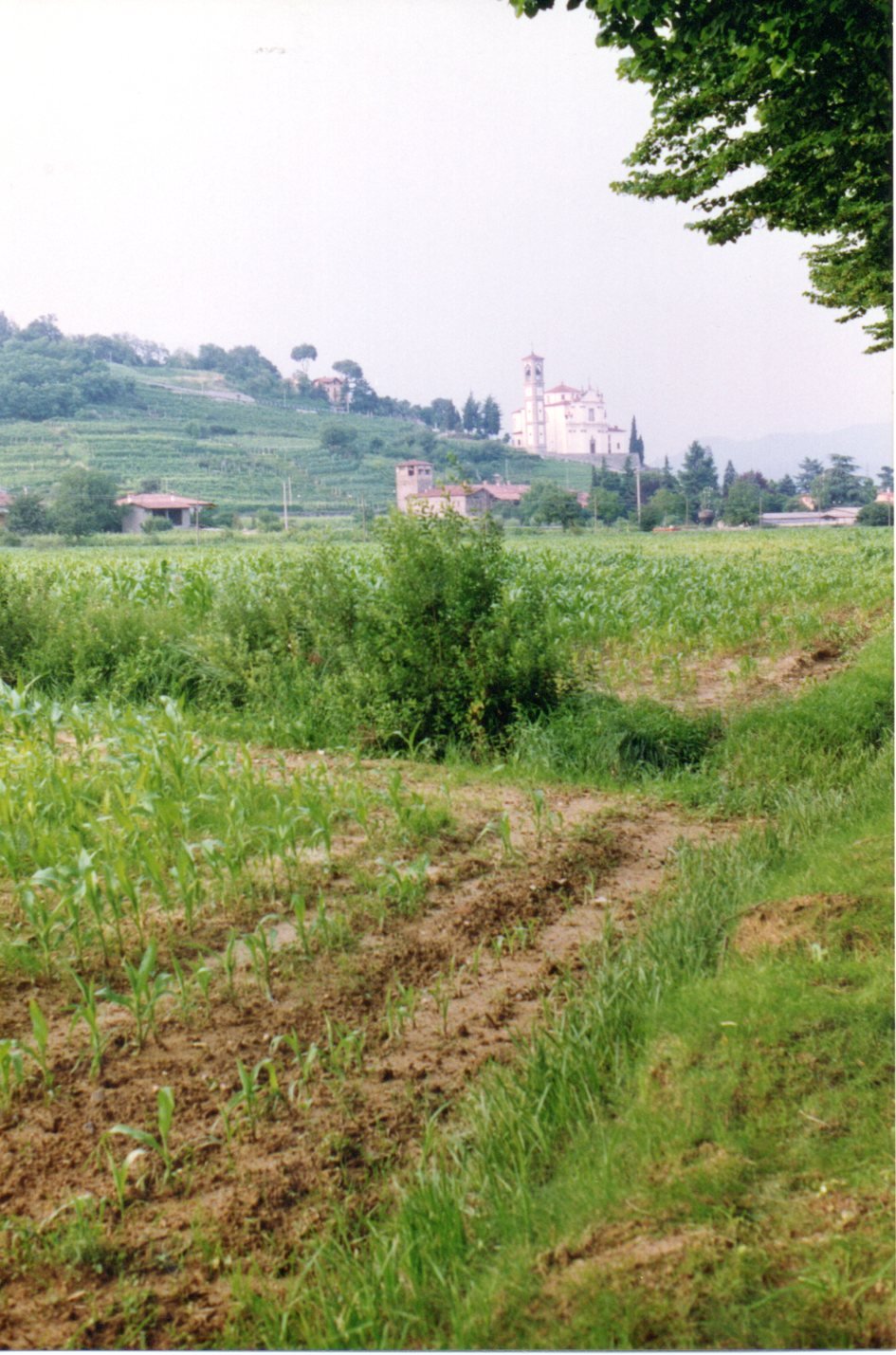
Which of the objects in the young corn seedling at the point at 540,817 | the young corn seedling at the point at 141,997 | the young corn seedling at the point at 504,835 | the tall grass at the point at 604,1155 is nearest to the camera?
the tall grass at the point at 604,1155

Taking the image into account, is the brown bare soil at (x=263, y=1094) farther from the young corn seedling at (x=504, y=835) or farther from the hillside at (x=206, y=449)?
the hillside at (x=206, y=449)

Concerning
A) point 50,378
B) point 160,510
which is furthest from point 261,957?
point 50,378

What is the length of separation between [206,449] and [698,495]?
2135cm

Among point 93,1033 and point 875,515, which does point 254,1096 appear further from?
point 875,515

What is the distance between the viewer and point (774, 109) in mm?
6766

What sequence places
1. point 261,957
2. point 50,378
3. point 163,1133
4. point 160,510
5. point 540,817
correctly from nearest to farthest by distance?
point 163,1133
point 261,957
point 540,817
point 160,510
point 50,378

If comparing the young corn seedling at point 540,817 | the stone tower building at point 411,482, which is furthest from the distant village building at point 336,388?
the young corn seedling at point 540,817

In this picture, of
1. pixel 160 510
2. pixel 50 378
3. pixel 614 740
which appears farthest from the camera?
pixel 50 378

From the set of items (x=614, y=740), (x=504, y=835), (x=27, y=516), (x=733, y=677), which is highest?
(x=27, y=516)

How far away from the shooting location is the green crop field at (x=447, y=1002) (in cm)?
195

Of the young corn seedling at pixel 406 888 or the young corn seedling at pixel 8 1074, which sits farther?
the young corn seedling at pixel 406 888

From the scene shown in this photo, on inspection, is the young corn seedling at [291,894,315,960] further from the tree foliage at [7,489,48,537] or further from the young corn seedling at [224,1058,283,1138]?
the tree foliage at [7,489,48,537]

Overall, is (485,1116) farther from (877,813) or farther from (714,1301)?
(877,813)

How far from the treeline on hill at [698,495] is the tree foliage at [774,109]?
1929 millimetres
